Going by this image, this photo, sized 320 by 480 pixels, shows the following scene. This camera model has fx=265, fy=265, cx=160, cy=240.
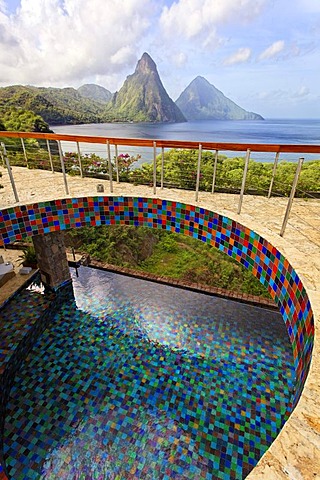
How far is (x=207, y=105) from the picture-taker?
438 feet

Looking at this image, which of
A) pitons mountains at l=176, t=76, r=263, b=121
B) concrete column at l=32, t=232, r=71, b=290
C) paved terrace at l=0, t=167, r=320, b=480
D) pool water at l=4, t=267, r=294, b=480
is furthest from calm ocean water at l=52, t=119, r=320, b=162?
pitons mountains at l=176, t=76, r=263, b=121

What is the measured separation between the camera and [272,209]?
13.0ft

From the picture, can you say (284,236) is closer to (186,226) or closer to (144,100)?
(186,226)

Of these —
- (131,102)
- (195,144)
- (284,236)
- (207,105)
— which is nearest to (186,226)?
(195,144)

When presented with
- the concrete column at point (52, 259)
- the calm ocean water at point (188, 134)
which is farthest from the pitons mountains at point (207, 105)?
the concrete column at point (52, 259)

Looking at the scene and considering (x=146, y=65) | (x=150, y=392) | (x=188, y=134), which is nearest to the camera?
(x=150, y=392)

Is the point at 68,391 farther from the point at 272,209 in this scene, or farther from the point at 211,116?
the point at 211,116

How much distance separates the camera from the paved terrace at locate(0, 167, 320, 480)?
109 centimetres

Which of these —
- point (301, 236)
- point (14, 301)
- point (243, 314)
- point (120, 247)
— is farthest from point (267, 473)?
point (120, 247)

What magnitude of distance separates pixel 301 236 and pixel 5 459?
4327 millimetres

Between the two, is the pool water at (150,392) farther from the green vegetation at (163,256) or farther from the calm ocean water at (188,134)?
the calm ocean water at (188,134)

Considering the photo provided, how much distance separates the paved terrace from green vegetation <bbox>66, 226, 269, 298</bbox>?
276 centimetres

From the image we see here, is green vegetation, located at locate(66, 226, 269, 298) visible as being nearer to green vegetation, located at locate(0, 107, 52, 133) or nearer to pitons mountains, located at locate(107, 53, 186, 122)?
green vegetation, located at locate(0, 107, 52, 133)

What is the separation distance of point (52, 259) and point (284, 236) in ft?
14.6
